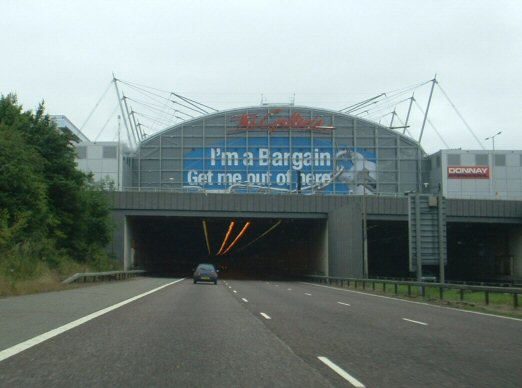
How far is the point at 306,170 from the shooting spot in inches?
3492

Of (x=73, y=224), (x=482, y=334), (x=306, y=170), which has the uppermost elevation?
(x=306, y=170)

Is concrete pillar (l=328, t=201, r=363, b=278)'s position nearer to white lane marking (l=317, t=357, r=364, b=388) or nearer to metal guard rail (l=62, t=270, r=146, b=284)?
metal guard rail (l=62, t=270, r=146, b=284)

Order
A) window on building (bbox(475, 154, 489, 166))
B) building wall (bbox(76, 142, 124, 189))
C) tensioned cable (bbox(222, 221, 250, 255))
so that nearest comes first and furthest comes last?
tensioned cable (bbox(222, 221, 250, 255)), building wall (bbox(76, 142, 124, 189)), window on building (bbox(475, 154, 489, 166))

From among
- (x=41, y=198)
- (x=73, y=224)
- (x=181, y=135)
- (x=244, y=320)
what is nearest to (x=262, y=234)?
(x=181, y=135)

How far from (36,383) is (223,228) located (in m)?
71.4

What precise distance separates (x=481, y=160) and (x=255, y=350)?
78048 mm

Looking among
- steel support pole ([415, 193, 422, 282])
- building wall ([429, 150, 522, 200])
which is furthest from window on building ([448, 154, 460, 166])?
steel support pole ([415, 193, 422, 282])

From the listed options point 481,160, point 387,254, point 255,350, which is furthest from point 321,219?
point 255,350

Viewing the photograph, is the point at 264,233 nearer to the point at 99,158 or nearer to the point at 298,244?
the point at 298,244

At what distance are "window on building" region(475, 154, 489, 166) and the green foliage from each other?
47.0m

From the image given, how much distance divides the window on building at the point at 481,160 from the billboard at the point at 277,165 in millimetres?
13548

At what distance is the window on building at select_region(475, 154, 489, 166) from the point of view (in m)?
84.4

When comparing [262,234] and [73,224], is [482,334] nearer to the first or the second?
[73,224]

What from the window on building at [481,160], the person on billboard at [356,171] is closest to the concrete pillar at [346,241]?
the person on billboard at [356,171]
